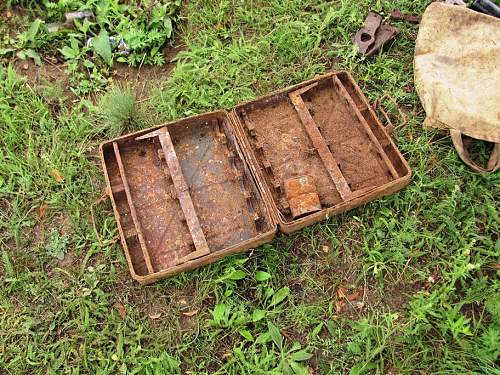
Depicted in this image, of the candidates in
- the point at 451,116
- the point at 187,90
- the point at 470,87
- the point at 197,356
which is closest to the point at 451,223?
the point at 451,116

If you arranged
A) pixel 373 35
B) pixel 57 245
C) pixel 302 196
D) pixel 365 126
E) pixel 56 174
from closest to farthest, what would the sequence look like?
A: 1. pixel 302 196
2. pixel 57 245
3. pixel 365 126
4. pixel 56 174
5. pixel 373 35

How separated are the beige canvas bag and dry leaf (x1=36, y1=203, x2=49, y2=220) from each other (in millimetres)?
2727

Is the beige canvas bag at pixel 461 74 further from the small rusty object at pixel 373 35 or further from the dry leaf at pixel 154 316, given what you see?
the dry leaf at pixel 154 316

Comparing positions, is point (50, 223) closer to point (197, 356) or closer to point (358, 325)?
point (197, 356)

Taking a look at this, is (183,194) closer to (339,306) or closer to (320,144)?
(320,144)

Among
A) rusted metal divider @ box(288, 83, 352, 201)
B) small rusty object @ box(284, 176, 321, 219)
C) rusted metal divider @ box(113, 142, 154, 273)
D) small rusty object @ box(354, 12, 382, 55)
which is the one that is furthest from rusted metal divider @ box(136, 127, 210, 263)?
small rusty object @ box(354, 12, 382, 55)

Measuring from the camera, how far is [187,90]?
3.67m

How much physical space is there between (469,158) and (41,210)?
296cm

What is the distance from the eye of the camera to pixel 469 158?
327 cm

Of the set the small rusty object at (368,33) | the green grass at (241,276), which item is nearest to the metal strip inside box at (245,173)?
the green grass at (241,276)

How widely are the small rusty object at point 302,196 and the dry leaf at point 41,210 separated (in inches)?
65.1

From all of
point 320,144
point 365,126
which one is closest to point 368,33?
point 365,126

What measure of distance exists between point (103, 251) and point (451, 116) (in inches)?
98.6

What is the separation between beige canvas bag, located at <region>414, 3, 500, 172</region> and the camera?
3.19 meters
